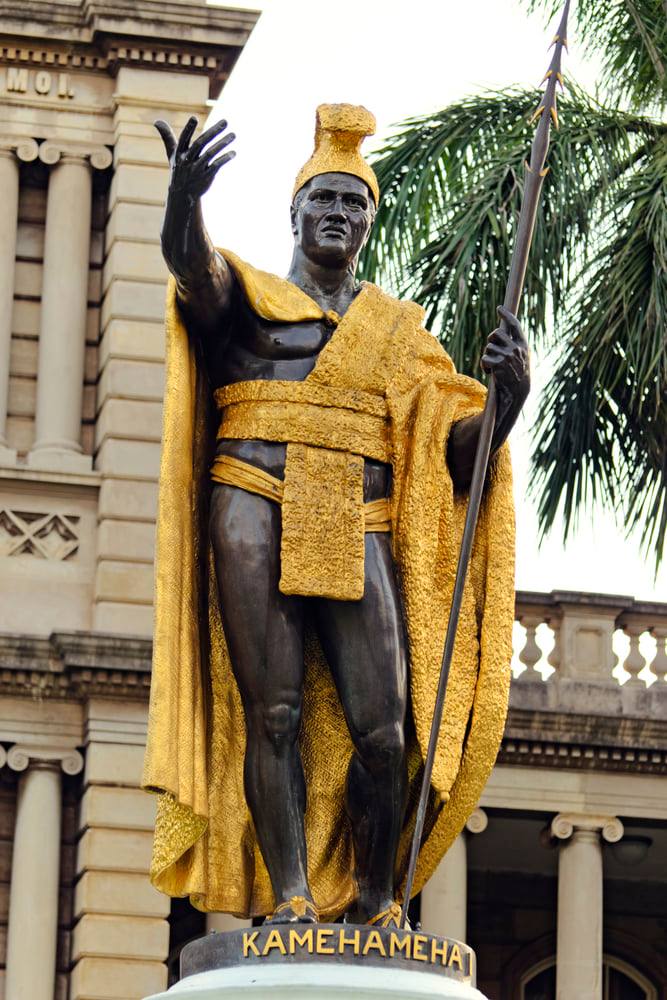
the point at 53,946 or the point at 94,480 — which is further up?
the point at 94,480

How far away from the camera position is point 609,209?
2098 cm

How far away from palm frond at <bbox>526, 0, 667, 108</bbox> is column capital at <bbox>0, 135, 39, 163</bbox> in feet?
19.9

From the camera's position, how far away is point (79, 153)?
85.7ft

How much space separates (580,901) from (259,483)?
1699 cm

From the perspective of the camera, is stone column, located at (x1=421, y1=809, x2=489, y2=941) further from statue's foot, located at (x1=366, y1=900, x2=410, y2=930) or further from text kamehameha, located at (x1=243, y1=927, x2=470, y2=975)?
text kamehameha, located at (x1=243, y1=927, x2=470, y2=975)

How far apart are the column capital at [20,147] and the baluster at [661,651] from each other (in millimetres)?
6898

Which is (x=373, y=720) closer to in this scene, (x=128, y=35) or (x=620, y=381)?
(x=620, y=381)

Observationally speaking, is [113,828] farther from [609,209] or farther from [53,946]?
[609,209]

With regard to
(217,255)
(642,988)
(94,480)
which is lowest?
(217,255)

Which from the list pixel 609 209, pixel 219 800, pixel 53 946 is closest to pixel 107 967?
pixel 53 946

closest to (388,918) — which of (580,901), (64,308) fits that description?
→ (580,901)

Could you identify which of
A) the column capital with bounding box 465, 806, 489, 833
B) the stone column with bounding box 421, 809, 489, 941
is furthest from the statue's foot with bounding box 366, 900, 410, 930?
the column capital with bounding box 465, 806, 489, 833

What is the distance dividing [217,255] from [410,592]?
106 centimetres

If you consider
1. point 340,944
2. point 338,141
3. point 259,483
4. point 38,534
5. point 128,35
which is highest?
point 128,35
